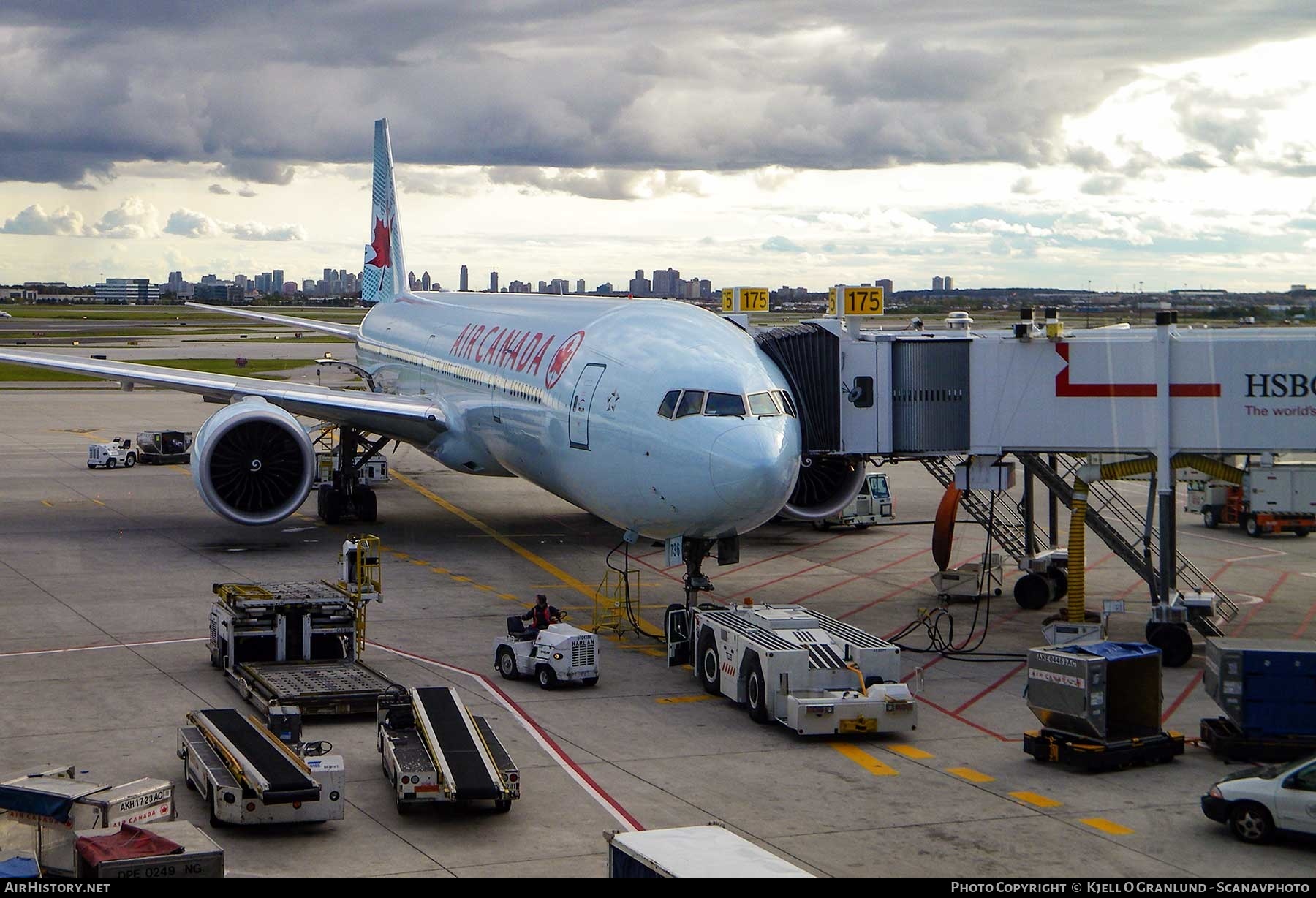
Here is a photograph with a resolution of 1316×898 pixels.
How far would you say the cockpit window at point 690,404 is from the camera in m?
22.5

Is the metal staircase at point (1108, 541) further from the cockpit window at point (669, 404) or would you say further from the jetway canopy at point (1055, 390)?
the cockpit window at point (669, 404)

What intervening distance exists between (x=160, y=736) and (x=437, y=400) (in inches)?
719

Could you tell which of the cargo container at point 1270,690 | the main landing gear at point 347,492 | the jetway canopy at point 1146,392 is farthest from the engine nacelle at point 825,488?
the cargo container at point 1270,690

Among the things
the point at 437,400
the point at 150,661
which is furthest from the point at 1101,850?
the point at 437,400

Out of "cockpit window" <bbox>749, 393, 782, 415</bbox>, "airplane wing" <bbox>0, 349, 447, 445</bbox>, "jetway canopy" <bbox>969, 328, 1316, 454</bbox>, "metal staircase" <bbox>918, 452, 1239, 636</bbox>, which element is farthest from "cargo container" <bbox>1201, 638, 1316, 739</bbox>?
"airplane wing" <bbox>0, 349, 447, 445</bbox>

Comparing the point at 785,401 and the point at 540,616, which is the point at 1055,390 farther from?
the point at 540,616

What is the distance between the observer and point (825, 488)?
3120cm

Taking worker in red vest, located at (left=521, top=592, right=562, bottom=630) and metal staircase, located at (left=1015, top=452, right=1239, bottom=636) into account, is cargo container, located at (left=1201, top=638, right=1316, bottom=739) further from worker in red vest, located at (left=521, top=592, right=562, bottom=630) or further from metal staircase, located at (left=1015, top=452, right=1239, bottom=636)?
worker in red vest, located at (left=521, top=592, right=562, bottom=630)

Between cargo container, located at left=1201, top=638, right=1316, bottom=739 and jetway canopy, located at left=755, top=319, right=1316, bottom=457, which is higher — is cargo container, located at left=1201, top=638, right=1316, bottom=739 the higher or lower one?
the lower one

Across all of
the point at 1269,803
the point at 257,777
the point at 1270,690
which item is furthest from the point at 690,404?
the point at 1269,803

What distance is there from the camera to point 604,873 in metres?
13.7

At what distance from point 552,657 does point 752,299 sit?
11293 mm

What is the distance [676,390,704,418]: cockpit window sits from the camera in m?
22.5

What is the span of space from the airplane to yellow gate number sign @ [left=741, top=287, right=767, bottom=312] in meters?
2.48
